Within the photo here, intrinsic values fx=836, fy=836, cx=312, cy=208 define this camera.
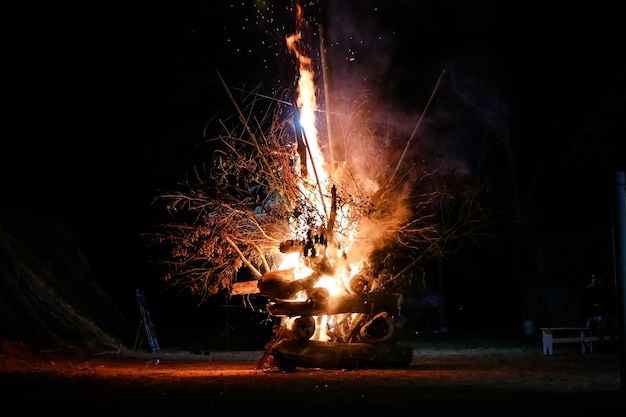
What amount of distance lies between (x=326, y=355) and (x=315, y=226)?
2448 millimetres

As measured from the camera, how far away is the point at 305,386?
11945mm

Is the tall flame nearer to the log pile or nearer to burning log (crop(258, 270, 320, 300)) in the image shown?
the log pile

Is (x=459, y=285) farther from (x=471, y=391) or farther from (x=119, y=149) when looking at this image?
(x=471, y=391)

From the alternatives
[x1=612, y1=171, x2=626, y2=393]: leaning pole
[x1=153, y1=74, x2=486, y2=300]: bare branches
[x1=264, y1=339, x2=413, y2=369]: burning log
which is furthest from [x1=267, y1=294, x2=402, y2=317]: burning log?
[x1=612, y1=171, x2=626, y2=393]: leaning pole

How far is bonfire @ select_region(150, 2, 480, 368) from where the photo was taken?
15.3 meters

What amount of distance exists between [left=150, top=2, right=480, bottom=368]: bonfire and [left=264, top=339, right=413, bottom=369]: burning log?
0.02 meters

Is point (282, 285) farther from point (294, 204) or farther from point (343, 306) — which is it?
point (294, 204)

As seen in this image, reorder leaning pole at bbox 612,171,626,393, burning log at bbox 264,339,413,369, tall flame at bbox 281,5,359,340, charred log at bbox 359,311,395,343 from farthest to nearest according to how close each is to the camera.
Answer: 1. tall flame at bbox 281,5,359,340
2. charred log at bbox 359,311,395,343
3. burning log at bbox 264,339,413,369
4. leaning pole at bbox 612,171,626,393

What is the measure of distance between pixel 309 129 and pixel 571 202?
19.3 m

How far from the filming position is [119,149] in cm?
2777

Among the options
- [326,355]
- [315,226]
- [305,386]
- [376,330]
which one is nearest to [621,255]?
[305,386]

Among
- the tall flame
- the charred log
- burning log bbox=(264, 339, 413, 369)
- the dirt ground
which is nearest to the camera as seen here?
the dirt ground

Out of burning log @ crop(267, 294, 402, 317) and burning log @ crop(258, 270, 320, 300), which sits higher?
burning log @ crop(258, 270, 320, 300)

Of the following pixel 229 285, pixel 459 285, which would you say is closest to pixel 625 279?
pixel 229 285
